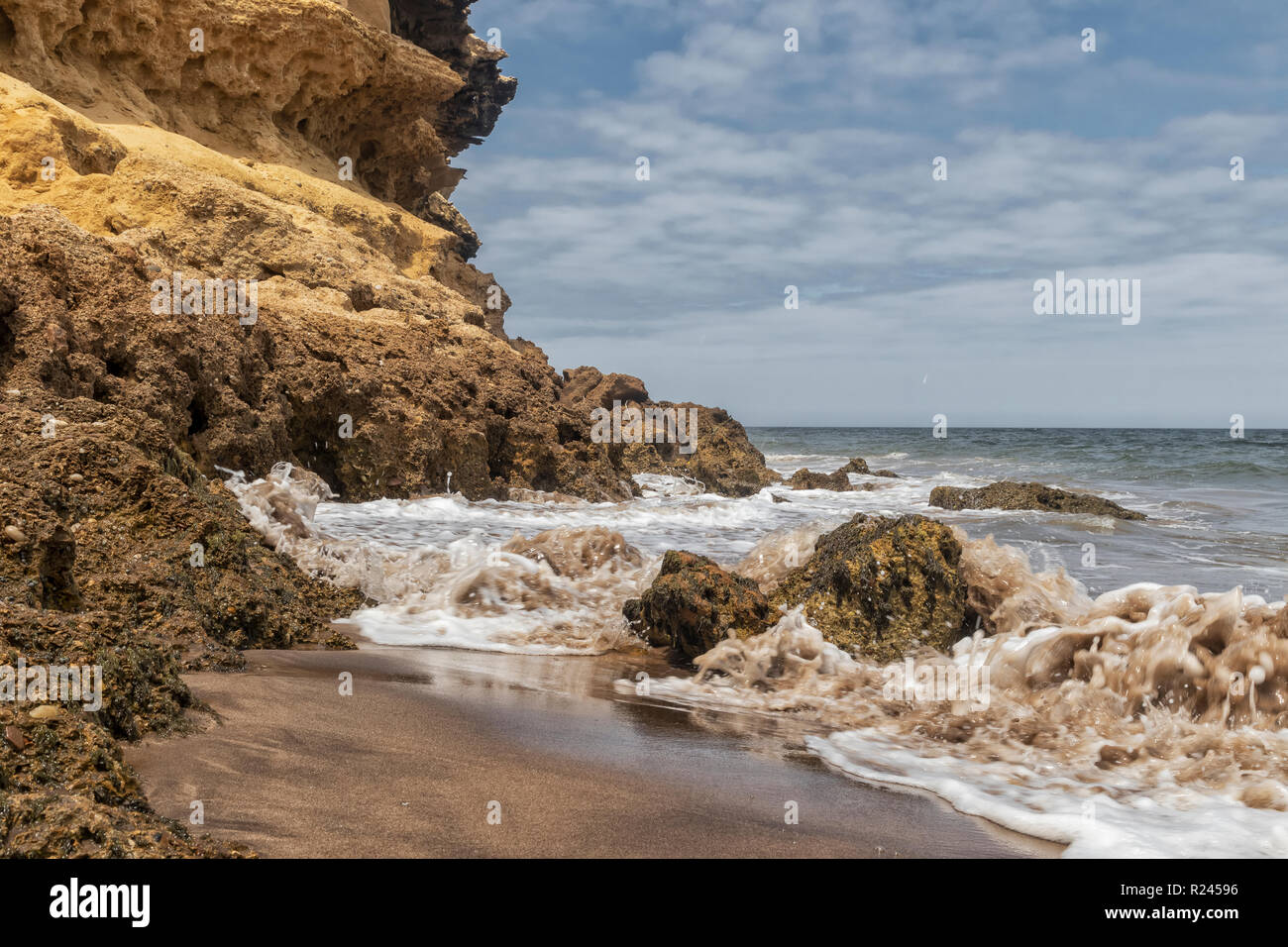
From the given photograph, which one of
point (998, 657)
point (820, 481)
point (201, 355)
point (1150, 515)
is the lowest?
point (998, 657)

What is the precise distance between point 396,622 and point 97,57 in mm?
14359

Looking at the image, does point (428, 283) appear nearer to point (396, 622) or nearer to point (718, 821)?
point (396, 622)

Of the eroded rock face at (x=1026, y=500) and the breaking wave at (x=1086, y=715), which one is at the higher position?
the eroded rock face at (x=1026, y=500)

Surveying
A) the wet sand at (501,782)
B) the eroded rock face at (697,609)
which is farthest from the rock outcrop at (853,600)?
the wet sand at (501,782)

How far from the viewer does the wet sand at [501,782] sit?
2082 mm

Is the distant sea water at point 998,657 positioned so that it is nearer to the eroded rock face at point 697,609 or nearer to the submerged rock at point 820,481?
the eroded rock face at point 697,609

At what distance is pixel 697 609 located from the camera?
4.70 meters

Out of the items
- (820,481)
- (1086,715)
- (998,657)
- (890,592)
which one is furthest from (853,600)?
(820,481)

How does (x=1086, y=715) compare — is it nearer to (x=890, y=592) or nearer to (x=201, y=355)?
(x=890, y=592)

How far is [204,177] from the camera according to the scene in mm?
11484

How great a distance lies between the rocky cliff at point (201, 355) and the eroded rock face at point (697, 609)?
170 centimetres

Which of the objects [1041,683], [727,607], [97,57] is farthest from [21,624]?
[97,57]

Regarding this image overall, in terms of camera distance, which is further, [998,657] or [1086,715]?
[998,657]

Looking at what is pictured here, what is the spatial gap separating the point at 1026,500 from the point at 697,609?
447 inches
